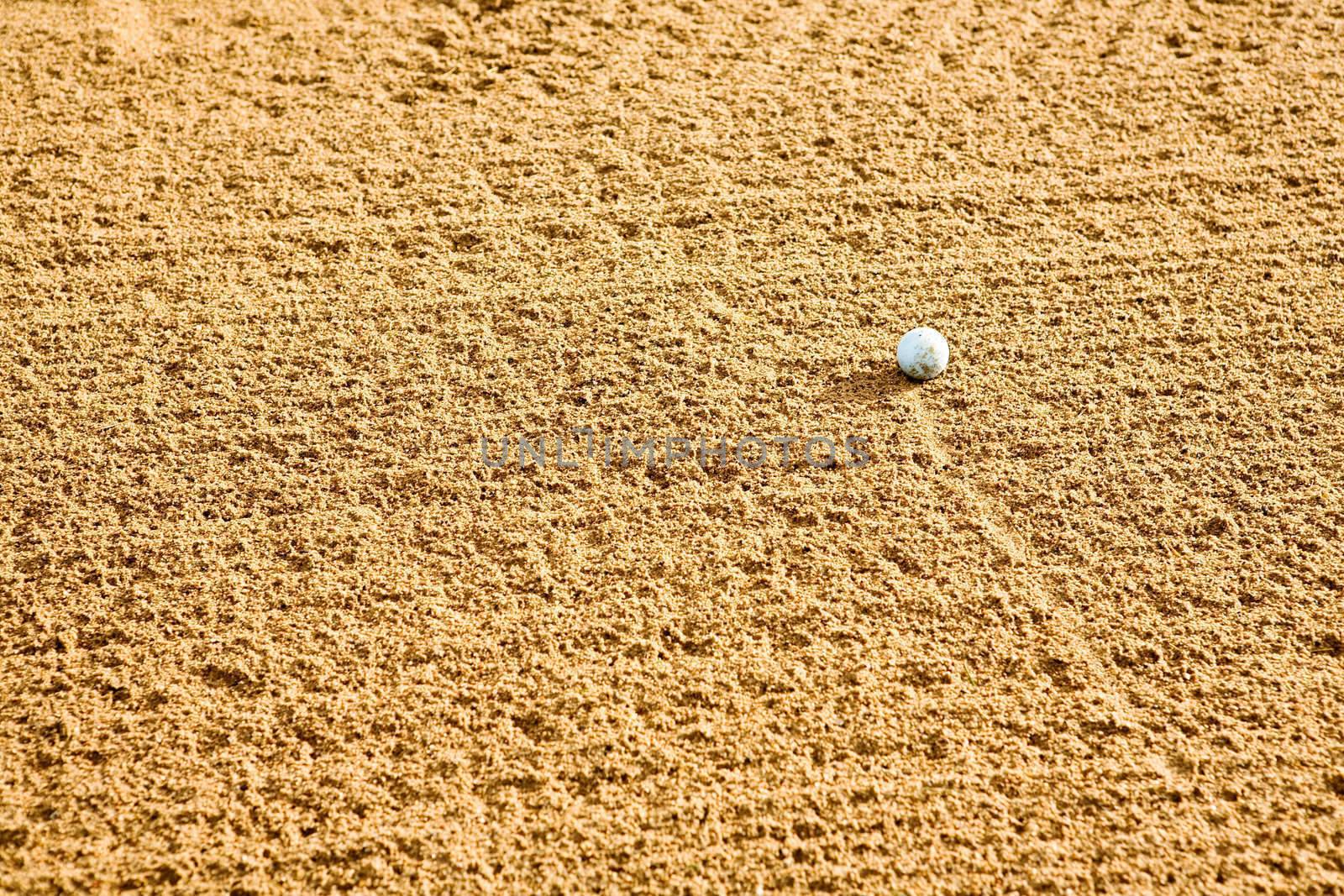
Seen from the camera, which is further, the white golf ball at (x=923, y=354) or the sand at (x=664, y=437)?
the white golf ball at (x=923, y=354)

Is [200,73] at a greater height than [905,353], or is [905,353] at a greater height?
[200,73]

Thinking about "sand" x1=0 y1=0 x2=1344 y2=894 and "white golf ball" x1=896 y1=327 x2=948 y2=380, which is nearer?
"sand" x1=0 y1=0 x2=1344 y2=894

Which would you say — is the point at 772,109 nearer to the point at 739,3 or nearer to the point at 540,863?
the point at 739,3

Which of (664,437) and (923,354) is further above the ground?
(923,354)

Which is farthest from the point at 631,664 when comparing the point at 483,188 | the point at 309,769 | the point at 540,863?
the point at 483,188
